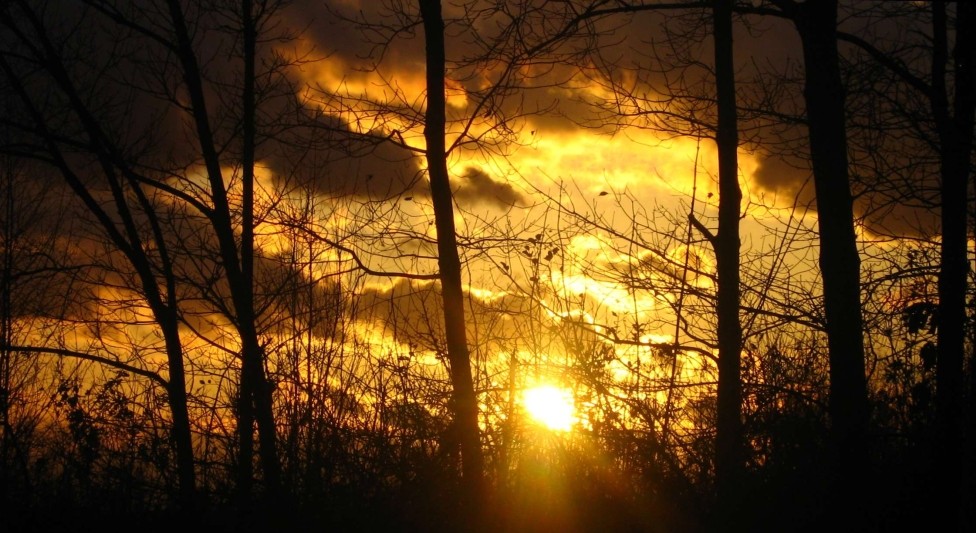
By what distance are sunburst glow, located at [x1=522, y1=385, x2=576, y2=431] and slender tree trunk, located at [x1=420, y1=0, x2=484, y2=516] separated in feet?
1.65

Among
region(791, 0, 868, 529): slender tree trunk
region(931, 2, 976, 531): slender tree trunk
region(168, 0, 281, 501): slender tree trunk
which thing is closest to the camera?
region(931, 2, 976, 531): slender tree trunk

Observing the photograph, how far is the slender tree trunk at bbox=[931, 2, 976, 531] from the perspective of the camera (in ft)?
21.5

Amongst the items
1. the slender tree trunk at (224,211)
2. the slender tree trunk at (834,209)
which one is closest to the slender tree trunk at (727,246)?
the slender tree trunk at (834,209)

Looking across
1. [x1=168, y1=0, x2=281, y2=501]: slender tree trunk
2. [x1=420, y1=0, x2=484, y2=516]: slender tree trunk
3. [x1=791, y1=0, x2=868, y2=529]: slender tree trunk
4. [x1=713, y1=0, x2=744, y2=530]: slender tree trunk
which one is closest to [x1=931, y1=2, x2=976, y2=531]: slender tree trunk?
[x1=791, y1=0, x2=868, y2=529]: slender tree trunk

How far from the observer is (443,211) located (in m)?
7.99

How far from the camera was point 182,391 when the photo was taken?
10344 millimetres

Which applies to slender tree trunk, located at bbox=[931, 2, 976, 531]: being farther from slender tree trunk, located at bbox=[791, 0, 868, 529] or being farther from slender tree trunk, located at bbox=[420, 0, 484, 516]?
slender tree trunk, located at bbox=[420, 0, 484, 516]

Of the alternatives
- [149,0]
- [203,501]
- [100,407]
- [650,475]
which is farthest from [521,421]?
[149,0]

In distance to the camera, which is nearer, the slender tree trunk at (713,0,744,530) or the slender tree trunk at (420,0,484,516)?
the slender tree trunk at (713,0,744,530)

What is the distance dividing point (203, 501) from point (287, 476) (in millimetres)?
855

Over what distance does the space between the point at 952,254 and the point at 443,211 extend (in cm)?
433

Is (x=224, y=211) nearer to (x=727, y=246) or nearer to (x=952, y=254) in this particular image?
(x=727, y=246)

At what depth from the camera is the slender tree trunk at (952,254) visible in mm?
6539

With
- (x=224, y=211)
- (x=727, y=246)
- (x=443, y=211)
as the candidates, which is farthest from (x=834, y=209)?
(x=224, y=211)
